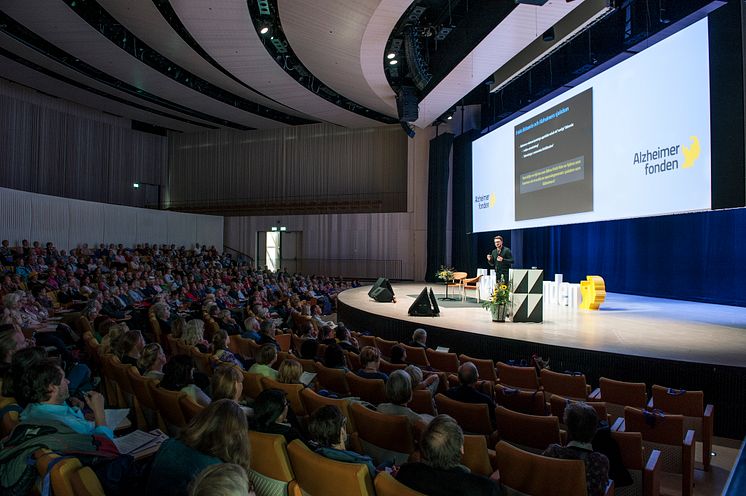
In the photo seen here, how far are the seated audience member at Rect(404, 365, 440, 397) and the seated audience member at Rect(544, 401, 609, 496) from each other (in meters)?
1.25

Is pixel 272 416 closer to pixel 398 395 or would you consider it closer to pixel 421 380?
pixel 398 395

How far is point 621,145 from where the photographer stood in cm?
830

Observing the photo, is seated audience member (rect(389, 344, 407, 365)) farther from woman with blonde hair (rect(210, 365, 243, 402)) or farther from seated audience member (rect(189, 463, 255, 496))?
seated audience member (rect(189, 463, 255, 496))

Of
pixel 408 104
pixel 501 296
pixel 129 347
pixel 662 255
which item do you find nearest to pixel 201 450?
pixel 129 347

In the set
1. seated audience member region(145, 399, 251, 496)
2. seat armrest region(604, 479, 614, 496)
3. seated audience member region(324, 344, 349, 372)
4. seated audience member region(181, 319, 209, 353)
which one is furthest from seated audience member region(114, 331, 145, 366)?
seat armrest region(604, 479, 614, 496)

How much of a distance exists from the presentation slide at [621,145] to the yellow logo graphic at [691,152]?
0.01m

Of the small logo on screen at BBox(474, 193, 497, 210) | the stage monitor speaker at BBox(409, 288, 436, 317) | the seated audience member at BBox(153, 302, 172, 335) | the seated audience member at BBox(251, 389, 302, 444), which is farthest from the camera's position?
the small logo on screen at BBox(474, 193, 497, 210)

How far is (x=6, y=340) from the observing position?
384 centimetres

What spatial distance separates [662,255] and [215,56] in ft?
42.2

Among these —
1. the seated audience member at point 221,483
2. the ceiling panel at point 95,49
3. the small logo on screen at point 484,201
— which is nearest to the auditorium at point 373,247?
the seated audience member at point 221,483

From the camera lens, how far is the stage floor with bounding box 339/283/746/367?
549 centimetres

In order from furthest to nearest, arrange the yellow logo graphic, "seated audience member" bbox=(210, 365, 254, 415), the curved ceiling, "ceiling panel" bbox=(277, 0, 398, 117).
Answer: the curved ceiling, "ceiling panel" bbox=(277, 0, 398, 117), the yellow logo graphic, "seated audience member" bbox=(210, 365, 254, 415)

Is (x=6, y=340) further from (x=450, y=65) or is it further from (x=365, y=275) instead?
(x=365, y=275)

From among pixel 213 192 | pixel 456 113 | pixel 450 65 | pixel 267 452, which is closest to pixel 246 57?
pixel 450 65
